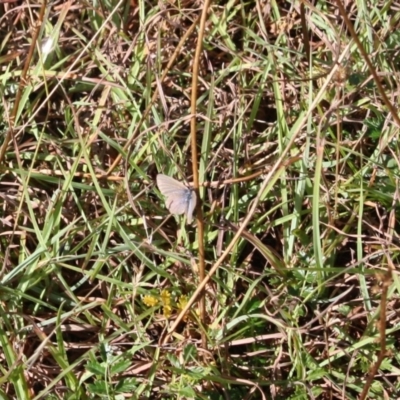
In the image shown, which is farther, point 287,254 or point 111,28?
point 111,28

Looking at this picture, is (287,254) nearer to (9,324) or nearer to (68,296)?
(68,296)

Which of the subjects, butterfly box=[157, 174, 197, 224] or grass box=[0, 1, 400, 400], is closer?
butterfly box=[157, 174, 197, 224]

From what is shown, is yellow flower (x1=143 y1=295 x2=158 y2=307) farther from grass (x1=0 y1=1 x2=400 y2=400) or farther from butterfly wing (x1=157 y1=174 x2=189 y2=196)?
butterfly wing (x1=157 y1=174 x2=189 y2=196)

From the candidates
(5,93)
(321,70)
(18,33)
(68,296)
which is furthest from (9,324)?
(321,70)

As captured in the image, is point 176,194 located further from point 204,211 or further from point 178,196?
point 204,211

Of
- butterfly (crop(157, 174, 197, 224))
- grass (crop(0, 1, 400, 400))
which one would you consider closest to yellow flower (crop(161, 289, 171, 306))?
grass (crop(0, 1, 400, 400))

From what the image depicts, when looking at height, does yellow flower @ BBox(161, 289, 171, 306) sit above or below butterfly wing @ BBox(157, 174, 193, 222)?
below

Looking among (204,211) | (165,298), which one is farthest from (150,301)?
(204,211)
